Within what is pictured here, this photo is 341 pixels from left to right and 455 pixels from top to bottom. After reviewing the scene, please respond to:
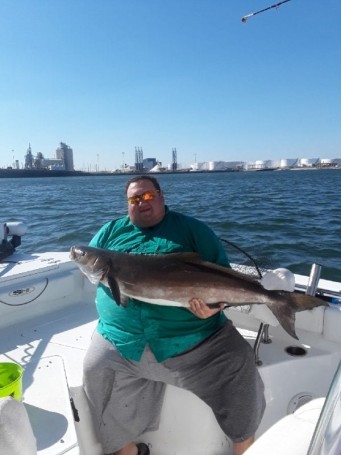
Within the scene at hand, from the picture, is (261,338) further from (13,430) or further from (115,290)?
(13,430)

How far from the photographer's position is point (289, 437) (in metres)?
1.57

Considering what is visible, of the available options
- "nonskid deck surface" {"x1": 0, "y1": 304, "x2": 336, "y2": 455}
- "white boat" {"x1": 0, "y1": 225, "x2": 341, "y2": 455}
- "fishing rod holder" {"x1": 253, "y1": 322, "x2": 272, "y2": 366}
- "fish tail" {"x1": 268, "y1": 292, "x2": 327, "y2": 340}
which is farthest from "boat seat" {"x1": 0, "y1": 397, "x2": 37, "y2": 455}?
"fishing rod holder" {"x1": 253, "y1": 322, "x2": 272, "y2": 366}

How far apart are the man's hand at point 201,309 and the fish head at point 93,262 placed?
69cm

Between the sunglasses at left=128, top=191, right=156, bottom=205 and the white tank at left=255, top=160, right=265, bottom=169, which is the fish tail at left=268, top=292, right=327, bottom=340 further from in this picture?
the white tank at left=255, top=160, right=265, bottom=169

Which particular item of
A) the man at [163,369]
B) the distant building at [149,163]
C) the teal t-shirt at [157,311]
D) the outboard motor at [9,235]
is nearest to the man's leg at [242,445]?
the man at [163,369]

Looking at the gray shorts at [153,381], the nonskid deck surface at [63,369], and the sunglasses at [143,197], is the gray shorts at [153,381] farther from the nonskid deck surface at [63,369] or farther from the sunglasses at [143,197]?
the sunglasses at [143,197]

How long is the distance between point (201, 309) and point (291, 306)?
60 cm

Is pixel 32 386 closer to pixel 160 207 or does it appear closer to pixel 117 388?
pixel 117 388

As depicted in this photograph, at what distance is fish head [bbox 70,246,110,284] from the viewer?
2848 mm

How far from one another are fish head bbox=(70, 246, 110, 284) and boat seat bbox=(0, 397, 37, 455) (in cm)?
133

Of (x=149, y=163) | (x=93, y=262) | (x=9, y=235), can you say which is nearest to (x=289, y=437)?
(x=93, y=262)

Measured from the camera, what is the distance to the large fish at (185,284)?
256 centimetres

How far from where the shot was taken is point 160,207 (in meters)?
3.17

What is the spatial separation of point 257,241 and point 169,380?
872 centimetres
